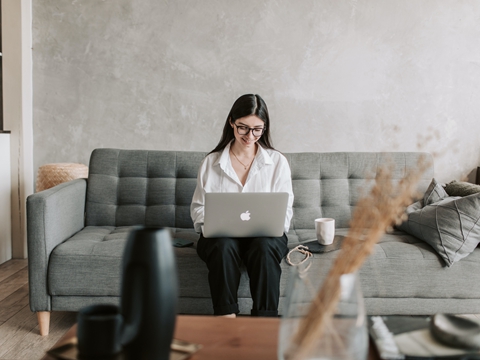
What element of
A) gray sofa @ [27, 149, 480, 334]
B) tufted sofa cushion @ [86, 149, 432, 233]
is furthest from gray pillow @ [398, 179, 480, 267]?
tufted sofa cushion @ [86, 149, 432, 233]

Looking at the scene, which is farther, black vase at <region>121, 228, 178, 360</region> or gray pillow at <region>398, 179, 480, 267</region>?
gray pillow at <region>398, 179, 480, 267</region>

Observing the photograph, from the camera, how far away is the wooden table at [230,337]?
1001 millimetres

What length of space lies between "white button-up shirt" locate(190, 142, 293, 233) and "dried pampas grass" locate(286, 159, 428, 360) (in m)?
1.43

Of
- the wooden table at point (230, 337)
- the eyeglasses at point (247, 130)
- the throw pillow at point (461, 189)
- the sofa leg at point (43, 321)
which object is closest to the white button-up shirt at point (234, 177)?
the eyeglasses at point (247, 130)

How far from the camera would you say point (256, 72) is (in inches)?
129

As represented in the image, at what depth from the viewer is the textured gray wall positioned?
3.24m

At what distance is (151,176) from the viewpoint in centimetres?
263

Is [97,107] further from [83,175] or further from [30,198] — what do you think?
[30,198]

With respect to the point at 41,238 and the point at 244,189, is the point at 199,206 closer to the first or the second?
the point at 244,189

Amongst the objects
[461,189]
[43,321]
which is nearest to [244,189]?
[43,321]

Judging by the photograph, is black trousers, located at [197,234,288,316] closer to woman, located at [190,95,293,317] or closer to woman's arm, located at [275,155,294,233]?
woman, located at [190,95,293,317]

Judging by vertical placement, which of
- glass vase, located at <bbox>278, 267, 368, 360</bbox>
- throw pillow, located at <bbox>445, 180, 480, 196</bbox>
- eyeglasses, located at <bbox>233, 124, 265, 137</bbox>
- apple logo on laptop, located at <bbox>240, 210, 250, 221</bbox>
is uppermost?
eyeglasses, located at <bbox>233, 124, 265, 137</bbox>

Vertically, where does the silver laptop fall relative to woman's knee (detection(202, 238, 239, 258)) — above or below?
above

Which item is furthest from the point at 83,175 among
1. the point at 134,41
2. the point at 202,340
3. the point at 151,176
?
the point at 202,340
